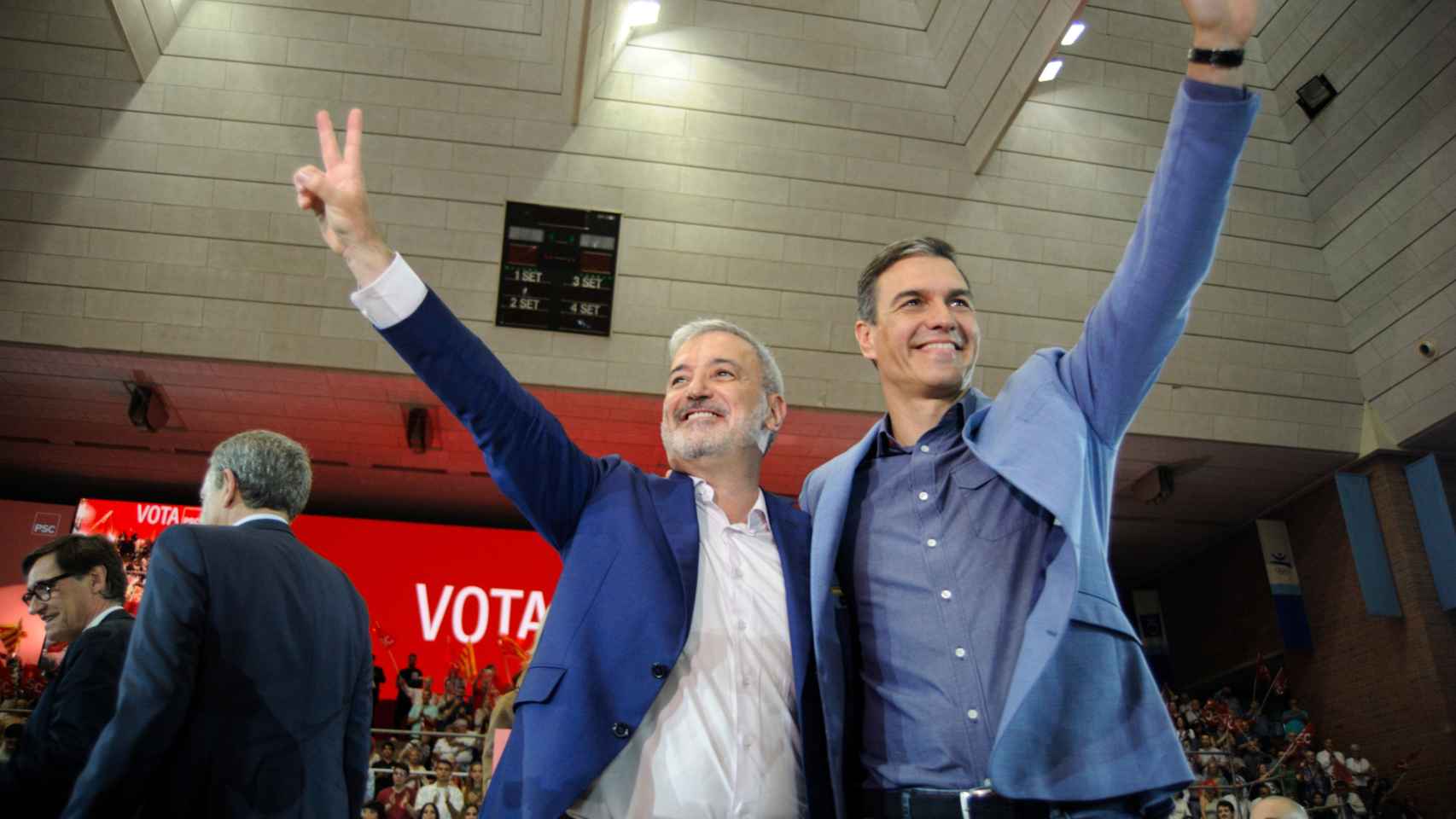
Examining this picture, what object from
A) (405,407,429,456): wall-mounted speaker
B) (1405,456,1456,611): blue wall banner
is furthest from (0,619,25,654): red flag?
(1405,456,1456,611): blue wall banner

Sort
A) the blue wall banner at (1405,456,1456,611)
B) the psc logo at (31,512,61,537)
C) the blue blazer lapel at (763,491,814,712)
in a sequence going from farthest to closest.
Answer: the psc logo at (31,512,61,537), the blue wall banner at (1405,456,1456,611), the blue blazer lapel at (763,491,814,712)

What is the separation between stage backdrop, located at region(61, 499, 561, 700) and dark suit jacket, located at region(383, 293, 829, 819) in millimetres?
10039

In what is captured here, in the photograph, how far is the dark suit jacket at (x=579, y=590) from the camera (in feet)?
5.91

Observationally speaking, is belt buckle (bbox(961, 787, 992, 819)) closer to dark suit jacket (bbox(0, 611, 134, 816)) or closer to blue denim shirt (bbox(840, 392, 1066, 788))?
blue denim shirt (bbox(840, 392, 1066, 788))

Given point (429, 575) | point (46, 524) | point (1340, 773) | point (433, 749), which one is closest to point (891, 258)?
point (433, 749)

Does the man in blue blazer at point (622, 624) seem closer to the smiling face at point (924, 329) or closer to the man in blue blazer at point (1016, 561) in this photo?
the man in blue blazer at point (1016, 561)

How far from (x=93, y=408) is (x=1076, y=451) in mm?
11171

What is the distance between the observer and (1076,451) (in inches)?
70.9

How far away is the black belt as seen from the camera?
167cm

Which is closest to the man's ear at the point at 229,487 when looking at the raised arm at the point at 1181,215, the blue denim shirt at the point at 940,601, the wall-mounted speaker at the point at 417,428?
the blue denim shirt at the point at 940,601

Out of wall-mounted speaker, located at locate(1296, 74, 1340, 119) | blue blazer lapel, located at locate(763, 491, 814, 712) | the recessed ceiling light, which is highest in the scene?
the recessed ceiling light

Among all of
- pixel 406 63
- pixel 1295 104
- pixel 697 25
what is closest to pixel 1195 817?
pixel 1295 104

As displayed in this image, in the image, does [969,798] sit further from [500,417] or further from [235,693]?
[235,693]

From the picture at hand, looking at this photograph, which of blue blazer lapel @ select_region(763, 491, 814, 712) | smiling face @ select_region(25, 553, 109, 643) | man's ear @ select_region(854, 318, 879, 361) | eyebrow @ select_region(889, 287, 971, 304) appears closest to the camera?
blue blazer lapel @ select_region(763, 491, 814, 712)
